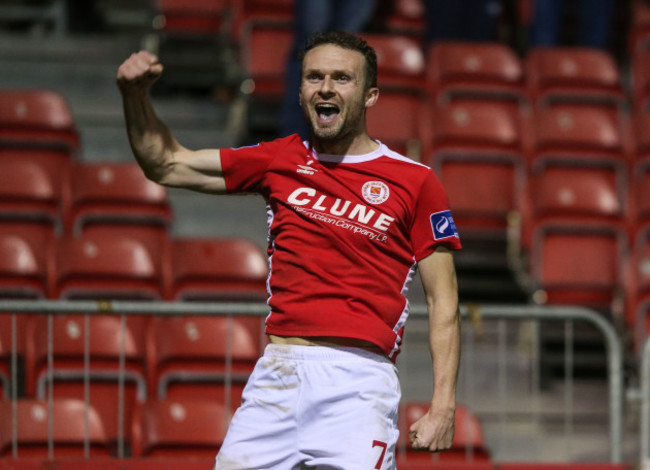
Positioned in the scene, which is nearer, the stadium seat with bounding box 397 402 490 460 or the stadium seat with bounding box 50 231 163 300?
the stadium seat with bounding box 397 402 490 460

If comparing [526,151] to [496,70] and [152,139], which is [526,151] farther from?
[152,139]

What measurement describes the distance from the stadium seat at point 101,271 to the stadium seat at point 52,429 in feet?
2.62

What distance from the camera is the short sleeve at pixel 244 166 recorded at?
9.21 ft

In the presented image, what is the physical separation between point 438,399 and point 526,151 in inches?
155

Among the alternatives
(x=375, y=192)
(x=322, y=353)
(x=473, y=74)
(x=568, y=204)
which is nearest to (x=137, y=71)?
(x=375, y=192)

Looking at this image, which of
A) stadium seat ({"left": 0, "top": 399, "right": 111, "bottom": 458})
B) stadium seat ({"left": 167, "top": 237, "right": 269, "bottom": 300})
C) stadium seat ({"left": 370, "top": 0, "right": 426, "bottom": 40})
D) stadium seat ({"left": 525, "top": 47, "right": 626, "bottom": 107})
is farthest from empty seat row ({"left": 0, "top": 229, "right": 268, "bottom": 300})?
stadium seat ({"left": 370, "top": 0, "right": 426, "bottom": 40})

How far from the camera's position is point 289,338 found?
8.69 feet

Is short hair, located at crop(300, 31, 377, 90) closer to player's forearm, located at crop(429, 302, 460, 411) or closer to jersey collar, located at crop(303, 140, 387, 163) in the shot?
jersey collar, located at crop(303, 140, 387, 163)

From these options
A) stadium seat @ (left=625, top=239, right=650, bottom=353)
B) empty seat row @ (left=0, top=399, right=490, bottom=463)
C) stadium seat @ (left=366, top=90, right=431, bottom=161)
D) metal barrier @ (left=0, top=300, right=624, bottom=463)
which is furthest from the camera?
stadium seat @ (left=366, top=90, right=431, bottom=161)

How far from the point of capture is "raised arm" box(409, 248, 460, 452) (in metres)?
2.54

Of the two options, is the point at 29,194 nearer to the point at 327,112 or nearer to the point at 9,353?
the point at 9,353

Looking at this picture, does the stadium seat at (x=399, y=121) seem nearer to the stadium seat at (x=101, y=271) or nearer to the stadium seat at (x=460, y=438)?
the stadium seat at (x=101, y=271)

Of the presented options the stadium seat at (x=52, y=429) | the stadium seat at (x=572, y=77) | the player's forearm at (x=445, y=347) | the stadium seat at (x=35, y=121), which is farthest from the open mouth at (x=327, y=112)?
the stadium seat at (x=572, y=77)

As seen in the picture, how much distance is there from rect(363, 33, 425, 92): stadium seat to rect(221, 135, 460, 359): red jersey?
3562mm
